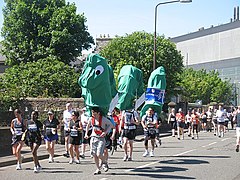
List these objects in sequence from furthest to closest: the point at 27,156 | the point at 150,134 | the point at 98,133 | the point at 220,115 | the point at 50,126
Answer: the point at 220,115 < the point at 150,134 < the point at 27,156 < the point at 50,126 < the point at 98,133

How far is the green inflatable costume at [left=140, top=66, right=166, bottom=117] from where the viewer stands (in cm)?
1822

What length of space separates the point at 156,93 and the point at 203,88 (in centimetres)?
5074

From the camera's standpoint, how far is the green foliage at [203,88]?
66.3 meters

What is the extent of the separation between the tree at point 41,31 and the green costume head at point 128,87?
1989cm

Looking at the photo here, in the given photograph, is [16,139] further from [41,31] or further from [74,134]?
[41,31]

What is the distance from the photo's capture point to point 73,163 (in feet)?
45.5

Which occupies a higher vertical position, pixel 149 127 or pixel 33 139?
pixel 149 127

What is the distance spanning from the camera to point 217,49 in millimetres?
110000

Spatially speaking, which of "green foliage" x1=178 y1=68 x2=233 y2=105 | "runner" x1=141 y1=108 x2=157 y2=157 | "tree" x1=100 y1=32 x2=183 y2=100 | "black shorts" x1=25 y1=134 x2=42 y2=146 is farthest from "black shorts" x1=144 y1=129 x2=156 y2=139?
"green foliage" x1=178 y1=68 x2=233 y2=105

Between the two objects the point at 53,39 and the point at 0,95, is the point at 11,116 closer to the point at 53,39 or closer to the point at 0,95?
the point at 0,95

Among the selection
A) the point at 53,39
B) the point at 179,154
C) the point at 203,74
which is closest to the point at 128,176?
the point at 179,154

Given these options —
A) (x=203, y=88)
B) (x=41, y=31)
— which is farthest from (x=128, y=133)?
(x=203, y=88)

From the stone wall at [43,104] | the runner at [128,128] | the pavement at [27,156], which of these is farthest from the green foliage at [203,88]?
the runner at [128,128]

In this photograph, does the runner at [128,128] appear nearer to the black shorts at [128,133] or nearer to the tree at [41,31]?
the black shorts at [128,133]
